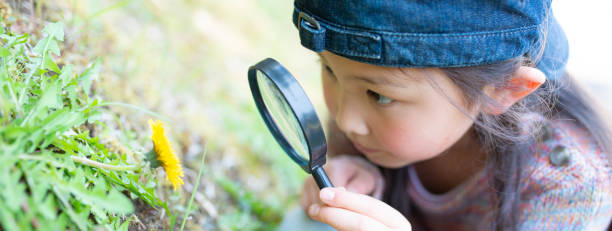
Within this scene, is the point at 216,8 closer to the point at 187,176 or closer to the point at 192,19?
the point at 192,19

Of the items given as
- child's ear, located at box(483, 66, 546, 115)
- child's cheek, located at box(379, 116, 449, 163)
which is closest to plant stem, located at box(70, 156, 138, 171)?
child's cheek, located at box(379, 116, 449, 163)

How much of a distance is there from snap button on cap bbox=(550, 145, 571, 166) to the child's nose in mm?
707

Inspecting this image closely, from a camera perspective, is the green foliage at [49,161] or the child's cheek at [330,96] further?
the child's cheek at [330,96]

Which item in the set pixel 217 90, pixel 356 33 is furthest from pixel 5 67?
A: pixel 217 90

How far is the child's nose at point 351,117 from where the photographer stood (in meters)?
1.56

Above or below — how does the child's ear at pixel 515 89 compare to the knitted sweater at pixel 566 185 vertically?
above

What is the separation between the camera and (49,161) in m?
0.91

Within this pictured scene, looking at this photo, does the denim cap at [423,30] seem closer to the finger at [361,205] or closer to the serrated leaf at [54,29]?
the finger at [361,205]

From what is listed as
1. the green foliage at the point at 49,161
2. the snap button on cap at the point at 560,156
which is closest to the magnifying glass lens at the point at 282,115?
the green foliage at the point at 49,161

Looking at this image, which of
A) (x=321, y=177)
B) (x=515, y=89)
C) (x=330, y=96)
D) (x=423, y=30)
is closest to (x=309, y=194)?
(x=330, y=96)

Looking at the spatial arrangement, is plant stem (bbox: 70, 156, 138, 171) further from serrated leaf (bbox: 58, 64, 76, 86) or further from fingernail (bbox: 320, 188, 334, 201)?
fingernail (bbox: 320, 188, 334, 201)

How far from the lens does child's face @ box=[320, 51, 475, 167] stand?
4.66 ft

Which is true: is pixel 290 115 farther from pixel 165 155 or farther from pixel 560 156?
pixel 560 156

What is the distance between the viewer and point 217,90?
9.39 ft
